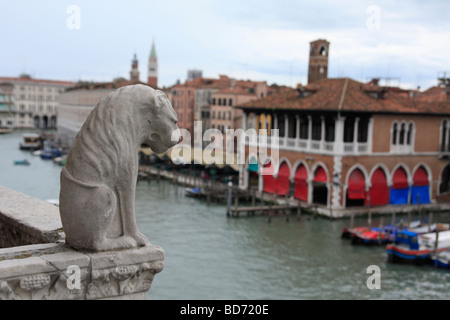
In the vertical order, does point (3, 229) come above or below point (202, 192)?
above

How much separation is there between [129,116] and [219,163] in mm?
29355

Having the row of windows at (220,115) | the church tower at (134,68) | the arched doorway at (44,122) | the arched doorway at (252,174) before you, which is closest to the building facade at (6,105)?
the arched doorway at (44,122)

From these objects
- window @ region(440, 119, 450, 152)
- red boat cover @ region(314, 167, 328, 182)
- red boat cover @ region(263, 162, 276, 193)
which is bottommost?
red boat cover @ region(263, 162, 276, 193)

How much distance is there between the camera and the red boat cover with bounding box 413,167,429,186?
2456 centimetres

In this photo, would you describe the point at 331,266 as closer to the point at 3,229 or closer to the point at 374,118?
the point at 374,118

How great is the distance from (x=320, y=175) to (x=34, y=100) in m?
78.2

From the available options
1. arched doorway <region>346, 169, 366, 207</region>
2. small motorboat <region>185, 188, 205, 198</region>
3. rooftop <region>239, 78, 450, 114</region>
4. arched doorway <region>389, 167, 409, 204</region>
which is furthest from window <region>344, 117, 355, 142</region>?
small motorboat <region>185, 188, 205, 198</region>

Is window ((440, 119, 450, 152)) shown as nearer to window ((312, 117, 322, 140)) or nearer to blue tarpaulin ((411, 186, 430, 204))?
blue tarpaulin ((411, 186, 430, 204))

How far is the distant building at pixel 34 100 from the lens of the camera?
91.0 m

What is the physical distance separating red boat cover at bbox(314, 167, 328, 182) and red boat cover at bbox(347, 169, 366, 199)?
0.97 meters

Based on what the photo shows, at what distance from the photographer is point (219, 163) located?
106ft

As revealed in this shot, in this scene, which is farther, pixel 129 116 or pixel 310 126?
pixel 310 126
